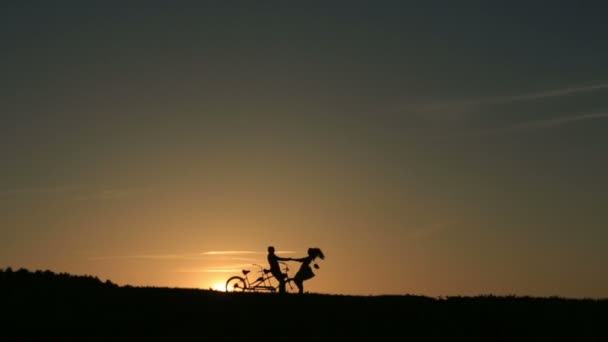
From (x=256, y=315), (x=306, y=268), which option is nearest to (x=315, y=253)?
(x=306, y=268)

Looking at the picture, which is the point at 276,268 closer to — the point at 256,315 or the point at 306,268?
the point at 306,268

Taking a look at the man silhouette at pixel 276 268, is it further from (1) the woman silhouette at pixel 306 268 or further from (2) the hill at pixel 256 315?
(2) the hill at pixel 256 315

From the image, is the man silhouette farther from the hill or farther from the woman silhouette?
the hill

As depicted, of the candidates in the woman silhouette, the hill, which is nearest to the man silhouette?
the woman silhouette

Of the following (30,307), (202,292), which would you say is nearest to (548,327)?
(202,292)

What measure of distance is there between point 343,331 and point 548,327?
836cm

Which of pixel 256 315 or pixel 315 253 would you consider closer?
pixel 256 315

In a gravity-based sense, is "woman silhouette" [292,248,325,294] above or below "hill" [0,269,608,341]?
above

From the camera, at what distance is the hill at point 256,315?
3008 centimetres

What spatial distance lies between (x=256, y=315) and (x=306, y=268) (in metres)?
6.69

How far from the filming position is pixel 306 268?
127 feet

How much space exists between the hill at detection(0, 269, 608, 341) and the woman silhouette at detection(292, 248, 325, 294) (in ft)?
8.30

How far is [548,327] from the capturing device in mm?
33500

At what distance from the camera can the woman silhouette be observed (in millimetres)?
38644
